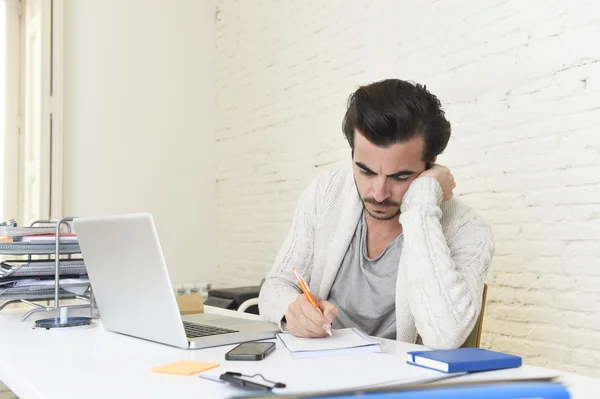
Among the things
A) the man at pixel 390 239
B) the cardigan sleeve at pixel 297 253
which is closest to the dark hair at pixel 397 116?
the man at pixel 390 239

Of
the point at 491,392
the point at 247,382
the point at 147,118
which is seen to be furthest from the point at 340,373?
the point at 147,118

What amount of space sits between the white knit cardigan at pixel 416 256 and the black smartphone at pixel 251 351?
1.02 feet

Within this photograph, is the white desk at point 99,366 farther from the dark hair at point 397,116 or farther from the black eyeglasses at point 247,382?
the dark hair at point 397,116

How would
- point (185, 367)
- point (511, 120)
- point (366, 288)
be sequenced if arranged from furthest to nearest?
1. point (511, 120)
2. point (366, 288)
3. point (185, 367)

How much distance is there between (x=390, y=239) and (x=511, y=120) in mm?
783

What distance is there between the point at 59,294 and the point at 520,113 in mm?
1602

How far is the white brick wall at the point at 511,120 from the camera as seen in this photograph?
2027mm

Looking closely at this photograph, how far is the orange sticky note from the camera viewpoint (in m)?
Answer: 0.98

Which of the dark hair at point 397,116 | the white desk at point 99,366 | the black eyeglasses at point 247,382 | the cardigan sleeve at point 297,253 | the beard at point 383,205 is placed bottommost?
the white desk at point 99,366

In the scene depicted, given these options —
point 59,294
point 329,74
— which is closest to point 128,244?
point 59,294

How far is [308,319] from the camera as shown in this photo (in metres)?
1.27

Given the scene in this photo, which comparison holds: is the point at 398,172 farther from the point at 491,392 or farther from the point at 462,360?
the point at 491,392

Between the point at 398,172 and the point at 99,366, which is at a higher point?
the point at 398,172

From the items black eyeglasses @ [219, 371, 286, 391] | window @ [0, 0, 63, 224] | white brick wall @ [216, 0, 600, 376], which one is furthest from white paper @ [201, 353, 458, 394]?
window @ [0, 0, 63, 224]
